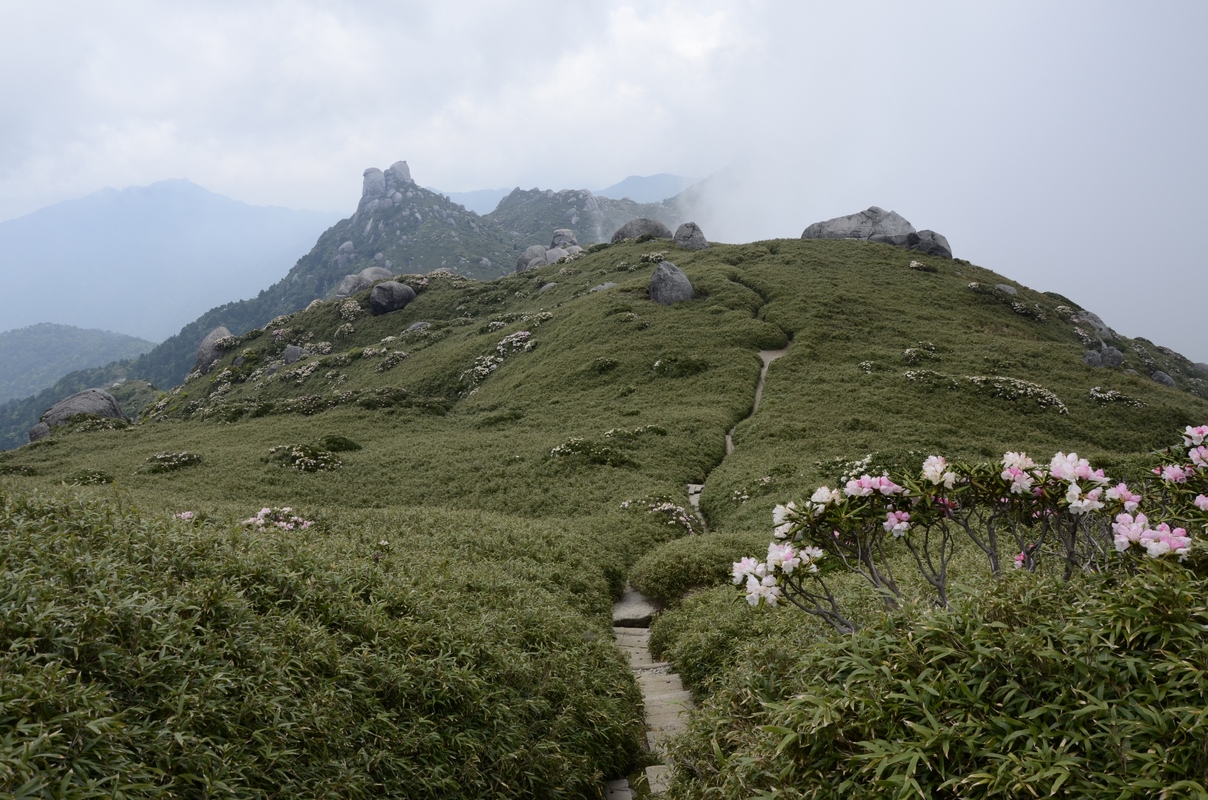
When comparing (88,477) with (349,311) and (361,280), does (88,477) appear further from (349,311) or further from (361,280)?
(361,280)

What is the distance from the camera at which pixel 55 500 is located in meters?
8.41

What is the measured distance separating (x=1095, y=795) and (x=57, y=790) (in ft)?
21.2

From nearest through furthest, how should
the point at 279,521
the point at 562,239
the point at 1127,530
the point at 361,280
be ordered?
the point at 1127,530 < the point at 279,521 < the point at 361,280 < the point at 562,239

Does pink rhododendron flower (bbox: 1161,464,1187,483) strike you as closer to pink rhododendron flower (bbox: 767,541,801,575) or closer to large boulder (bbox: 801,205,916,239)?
pink rhododendron flower (bbox: 767,541,801,575)

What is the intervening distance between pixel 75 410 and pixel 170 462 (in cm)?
3773

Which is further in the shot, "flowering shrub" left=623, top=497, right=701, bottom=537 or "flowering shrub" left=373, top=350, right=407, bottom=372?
"flowering shrub" left=373, top=350, right=407, bottom=372

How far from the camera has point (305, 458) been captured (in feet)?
92.0

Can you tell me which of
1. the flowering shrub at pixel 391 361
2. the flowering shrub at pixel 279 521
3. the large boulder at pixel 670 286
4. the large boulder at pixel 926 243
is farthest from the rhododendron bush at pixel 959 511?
the large boulder at pixel 926 243

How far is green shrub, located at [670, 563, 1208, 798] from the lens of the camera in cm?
380

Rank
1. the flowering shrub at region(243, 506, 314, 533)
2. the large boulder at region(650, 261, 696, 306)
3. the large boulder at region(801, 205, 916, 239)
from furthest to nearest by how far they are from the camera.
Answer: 1. the large boulder at region(801, 205, 916, 239)
2. the large boulder at region(650, 261, 696, 306)
3. the flowering shrub at region(243, 506, 314, 533)

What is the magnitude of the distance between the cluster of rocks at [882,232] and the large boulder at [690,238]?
14.1m

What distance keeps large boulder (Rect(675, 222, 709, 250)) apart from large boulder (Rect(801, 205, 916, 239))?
50.3 ft

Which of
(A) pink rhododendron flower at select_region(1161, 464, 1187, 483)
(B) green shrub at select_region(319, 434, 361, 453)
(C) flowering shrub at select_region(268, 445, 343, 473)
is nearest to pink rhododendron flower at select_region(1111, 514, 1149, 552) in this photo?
(A) pink rhododendron flower at select_region(1161, 464, 1187, 483)

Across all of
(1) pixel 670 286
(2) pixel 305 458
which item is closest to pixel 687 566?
(2) pixel 305 458
